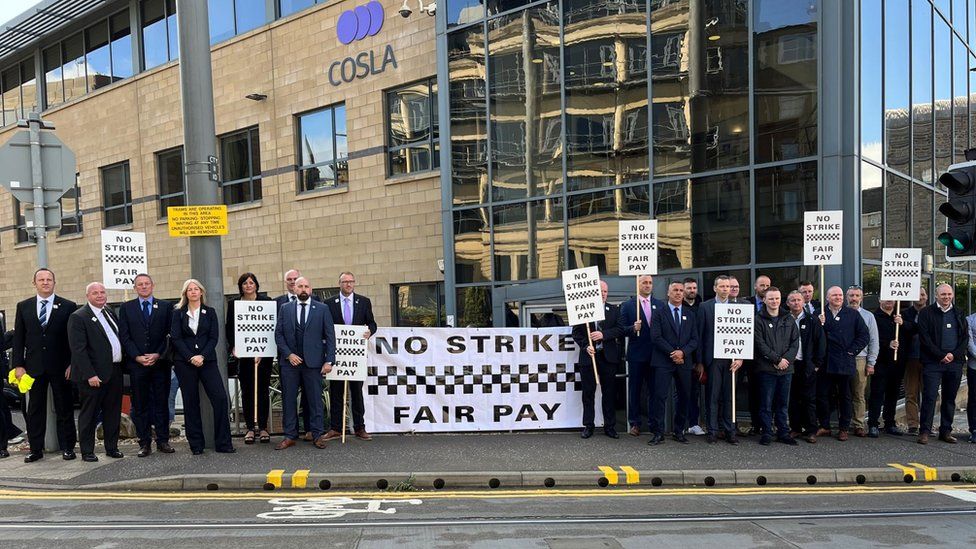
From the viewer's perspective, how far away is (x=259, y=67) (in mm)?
18297

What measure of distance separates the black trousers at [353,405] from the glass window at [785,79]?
6.52 meters

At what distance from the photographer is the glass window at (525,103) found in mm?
12578

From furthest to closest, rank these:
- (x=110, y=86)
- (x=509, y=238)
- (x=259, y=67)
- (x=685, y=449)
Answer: (x=110, y=86), (x=259, y=67), (x=509, y=238), (x=685, y=449)

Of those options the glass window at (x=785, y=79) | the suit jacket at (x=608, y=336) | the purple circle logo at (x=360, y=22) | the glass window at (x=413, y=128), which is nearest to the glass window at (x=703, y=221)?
the glass window at (x=785, y=79)

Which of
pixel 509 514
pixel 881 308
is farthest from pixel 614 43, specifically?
pixel 509 514

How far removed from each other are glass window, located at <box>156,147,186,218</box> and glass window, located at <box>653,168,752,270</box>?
49.2ft

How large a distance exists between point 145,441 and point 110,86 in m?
17.5

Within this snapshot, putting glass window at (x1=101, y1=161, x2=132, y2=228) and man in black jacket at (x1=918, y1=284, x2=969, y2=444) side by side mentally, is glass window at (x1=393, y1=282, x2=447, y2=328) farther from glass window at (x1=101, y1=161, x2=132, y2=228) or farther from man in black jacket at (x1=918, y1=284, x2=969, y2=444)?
glass window at (x1=101, y1=161, x2=132, y2=228)

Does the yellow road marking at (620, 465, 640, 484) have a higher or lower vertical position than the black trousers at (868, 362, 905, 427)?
lower

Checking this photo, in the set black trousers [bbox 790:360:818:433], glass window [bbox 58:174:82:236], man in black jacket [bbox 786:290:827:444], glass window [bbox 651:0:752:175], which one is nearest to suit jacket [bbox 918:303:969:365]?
man in black jacket [bbox 786:290:827:444]

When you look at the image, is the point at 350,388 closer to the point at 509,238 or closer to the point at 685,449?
the point at 685,449

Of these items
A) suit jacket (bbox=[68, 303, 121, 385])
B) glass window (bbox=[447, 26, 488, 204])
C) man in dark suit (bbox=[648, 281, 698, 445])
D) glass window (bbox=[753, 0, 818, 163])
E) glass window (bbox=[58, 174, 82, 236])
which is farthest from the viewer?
glass window (bbox=[58, 174, 82, 236])

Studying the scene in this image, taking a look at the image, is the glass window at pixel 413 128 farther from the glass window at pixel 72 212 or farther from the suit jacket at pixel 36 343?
the glass window at pixel 72 212

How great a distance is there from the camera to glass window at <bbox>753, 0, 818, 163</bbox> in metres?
10.0
